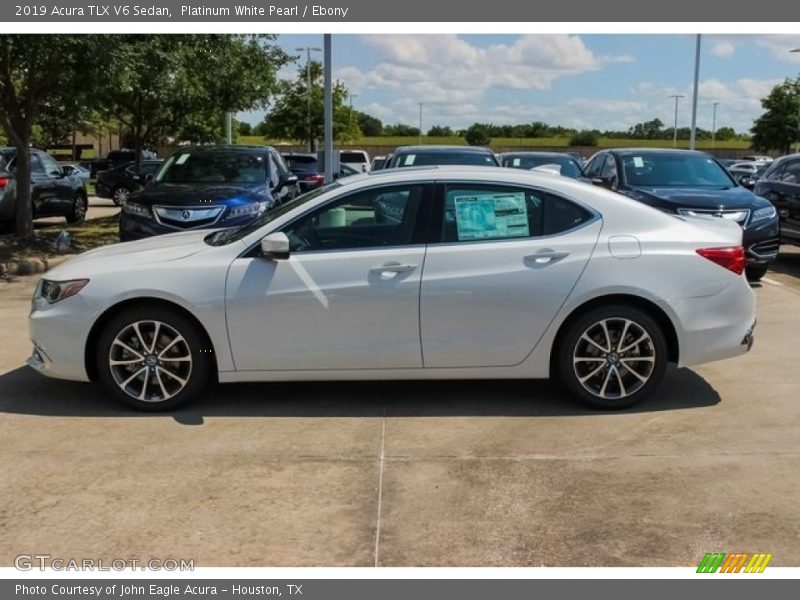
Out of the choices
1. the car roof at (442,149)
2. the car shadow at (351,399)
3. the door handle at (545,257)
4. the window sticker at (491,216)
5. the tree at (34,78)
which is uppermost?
the tree at (34,78)

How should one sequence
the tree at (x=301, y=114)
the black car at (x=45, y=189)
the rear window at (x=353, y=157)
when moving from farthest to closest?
the tree at (x=301, y=114), the rear window at (x=353, y=157), the black car at (x=45, y=189)

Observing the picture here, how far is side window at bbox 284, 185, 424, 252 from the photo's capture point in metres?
5.45

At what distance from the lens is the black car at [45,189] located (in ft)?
47.7

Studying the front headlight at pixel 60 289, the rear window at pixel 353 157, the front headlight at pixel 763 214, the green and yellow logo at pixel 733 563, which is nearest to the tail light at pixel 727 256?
the green and yellow logo at pixel 733 563

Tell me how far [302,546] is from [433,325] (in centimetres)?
194

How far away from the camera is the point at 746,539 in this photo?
12.5 ft

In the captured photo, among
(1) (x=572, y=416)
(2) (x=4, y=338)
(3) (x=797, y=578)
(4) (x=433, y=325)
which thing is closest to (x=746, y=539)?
(3) (x=797, y=578)

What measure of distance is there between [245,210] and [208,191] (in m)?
0.61

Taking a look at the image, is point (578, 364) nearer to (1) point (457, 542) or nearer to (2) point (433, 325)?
(2) point (433, 325)

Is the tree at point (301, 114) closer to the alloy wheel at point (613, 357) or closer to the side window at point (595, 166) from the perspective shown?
the side window at point (595, 166)

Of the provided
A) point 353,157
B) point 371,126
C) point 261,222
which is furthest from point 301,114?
point 371,126

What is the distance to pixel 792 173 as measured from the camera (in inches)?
496

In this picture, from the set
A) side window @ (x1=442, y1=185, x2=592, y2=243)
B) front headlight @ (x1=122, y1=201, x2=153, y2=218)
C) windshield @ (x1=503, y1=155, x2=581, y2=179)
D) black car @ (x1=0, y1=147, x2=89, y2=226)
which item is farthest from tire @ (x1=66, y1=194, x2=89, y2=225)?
side window @ (x1=442, y1=185, x2=592, y2=243)

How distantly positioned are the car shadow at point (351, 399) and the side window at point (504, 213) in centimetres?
116
